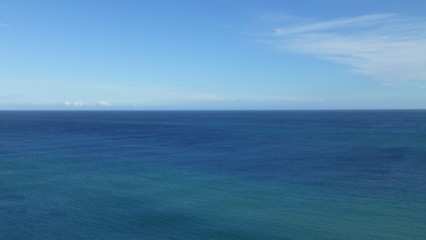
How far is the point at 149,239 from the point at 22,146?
59104mm

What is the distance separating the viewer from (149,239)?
23297 millimetres

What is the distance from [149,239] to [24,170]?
30.6 metres

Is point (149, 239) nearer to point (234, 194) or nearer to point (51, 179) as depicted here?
point (234, 194)

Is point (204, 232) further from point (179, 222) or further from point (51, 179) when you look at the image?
point (51, 179)

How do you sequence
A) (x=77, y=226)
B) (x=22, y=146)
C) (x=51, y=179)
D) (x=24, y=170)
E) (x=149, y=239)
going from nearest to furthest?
1. (x=149, y=239)
2. (x=77, y=226)
3. (x=51, y=179)
4. (x=24, y=170)
5. (x=22, y=146)

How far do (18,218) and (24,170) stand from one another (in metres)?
21.5

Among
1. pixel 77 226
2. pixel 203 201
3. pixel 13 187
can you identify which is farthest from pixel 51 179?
pixel 203 201

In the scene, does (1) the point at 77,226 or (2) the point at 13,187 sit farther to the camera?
(2) the point at 13,187

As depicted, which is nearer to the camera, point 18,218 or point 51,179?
point 18,218

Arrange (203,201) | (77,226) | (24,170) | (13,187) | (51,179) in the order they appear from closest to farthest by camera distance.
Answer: (77,226)
(203,201)
(13,187)
(51,179)
(24,170)

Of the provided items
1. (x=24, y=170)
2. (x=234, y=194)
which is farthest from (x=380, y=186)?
(x=24, y=170)

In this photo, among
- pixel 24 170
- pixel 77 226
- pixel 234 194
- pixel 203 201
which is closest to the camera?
pixel 77 226

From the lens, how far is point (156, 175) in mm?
43500

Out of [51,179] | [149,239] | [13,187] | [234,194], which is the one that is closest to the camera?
[149,239]
